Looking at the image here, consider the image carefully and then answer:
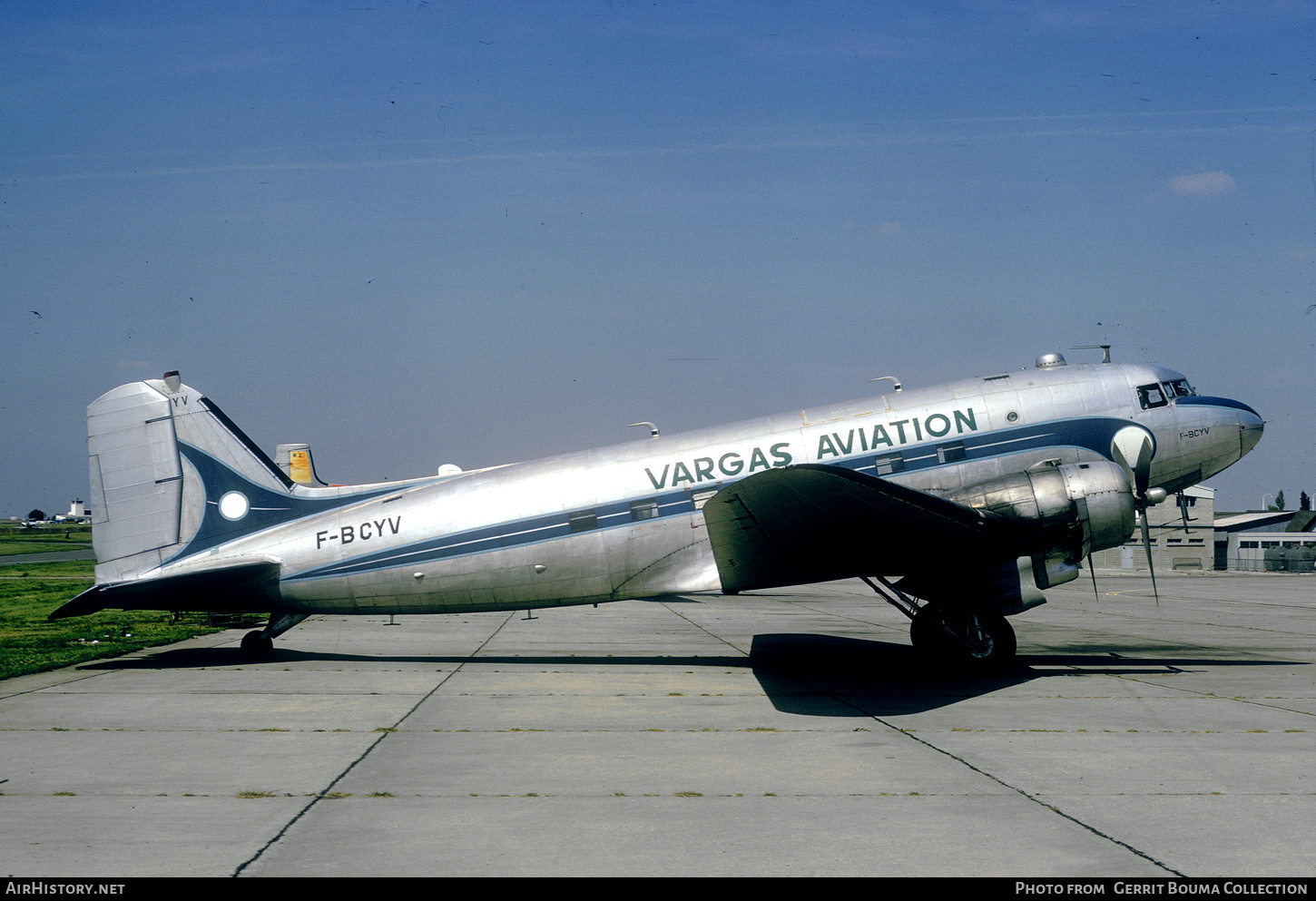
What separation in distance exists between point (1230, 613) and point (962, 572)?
52.5 ft

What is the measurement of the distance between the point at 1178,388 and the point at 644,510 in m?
8.34

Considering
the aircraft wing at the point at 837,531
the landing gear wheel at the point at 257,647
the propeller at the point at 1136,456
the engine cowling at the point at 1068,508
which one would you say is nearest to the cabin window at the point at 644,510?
the aircraft wing at the point at 837,531

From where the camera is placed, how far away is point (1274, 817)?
6371 mm

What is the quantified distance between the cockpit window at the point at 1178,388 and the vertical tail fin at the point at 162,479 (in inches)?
538

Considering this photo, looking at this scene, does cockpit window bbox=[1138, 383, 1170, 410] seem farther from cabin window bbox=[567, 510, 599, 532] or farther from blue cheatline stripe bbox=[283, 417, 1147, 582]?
cabin window bbox=[567, 510, 599, 532]

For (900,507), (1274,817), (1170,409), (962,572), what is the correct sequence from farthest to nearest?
(1170,409), (962,572), (900,507), (1274,817)

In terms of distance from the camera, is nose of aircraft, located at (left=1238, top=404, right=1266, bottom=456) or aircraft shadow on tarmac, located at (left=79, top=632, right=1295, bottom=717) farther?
nose of aircraft, located at (left=1238, top=404, right=1266, bottom=456)

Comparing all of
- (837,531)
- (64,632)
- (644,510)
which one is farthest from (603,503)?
(64,632)

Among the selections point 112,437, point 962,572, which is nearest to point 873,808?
point 962,572

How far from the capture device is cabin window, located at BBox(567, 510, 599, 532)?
550 inches

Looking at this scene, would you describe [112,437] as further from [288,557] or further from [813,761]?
[813,761]

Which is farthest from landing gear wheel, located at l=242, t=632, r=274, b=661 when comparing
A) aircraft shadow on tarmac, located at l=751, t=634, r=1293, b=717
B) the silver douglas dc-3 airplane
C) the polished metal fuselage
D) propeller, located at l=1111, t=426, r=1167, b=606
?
propeller, located at l=1111, t=426, r=1167, b=606

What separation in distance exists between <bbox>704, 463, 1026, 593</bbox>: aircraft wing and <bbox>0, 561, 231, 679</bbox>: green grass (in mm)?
10107

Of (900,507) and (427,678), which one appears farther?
(427,678)
